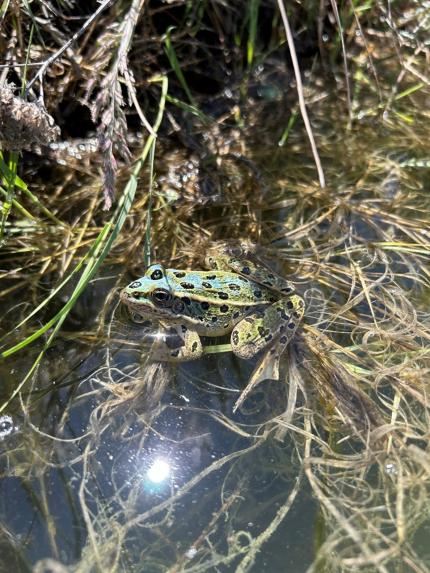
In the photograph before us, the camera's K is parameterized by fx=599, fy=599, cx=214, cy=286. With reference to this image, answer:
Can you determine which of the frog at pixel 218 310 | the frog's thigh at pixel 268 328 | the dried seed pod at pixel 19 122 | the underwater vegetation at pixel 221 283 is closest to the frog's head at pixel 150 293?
the frog at pixel 218 310

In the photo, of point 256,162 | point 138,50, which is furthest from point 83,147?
point 256,162

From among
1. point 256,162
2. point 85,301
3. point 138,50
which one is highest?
point 138,50

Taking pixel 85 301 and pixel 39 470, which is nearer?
pixel 39 470

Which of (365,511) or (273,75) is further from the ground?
(273,75)

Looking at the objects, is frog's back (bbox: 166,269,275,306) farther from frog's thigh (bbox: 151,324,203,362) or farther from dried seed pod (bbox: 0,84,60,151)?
dried seed pod (bbox: 0,84,60,151)

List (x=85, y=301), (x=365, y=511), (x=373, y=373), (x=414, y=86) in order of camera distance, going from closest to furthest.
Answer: (x=365, y=511), (x=373, y=373), (x=85, y=301), (x=414, y=86)

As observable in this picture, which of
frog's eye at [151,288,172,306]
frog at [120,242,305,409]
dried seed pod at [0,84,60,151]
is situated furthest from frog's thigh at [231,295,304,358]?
dried seed pod at [0,84,60,151]

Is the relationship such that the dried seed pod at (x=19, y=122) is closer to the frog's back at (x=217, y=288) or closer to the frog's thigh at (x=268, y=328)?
the frog's back at (x=217, y=288)

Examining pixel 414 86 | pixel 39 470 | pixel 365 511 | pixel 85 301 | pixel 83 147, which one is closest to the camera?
pixel 365 511

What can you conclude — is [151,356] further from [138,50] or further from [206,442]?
[138,50]
